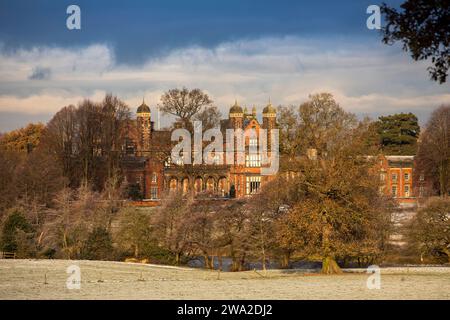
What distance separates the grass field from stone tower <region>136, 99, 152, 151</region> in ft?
203

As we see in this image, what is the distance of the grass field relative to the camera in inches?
→ 1178

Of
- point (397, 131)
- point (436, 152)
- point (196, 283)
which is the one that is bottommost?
point (196, 283)

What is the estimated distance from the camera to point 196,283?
35750mm

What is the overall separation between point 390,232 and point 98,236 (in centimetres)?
1728

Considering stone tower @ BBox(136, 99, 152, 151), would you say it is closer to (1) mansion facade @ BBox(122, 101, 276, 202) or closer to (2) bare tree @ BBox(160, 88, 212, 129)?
(1) mansion facade @ BBox(122, 101, 276, 202)

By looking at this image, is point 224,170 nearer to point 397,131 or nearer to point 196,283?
point 397,131

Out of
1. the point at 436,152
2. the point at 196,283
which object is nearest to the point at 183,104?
the point at 436,152

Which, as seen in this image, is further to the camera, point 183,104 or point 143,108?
point 143,108

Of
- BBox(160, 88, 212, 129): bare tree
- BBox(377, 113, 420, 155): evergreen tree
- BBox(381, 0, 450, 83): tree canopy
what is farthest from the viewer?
BBox(377, 113, 420, 155): evergreen tree

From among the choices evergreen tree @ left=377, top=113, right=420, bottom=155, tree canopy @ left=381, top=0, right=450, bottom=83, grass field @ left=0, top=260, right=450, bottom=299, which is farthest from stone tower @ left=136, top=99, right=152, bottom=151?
tree canopy @ left=381, top=0, right=450, bottom=83

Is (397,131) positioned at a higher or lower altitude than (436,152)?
higher

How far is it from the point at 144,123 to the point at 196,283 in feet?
241

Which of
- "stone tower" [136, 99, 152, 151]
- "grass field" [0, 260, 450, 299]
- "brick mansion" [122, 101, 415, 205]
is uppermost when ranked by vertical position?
"stone tower" [136, 99, 152, 151]

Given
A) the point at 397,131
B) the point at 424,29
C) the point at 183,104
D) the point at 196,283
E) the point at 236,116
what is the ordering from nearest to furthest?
the point at 424,29, the point at 196,283, the point at 183,104, the point at 236,116, the point at 397,131
